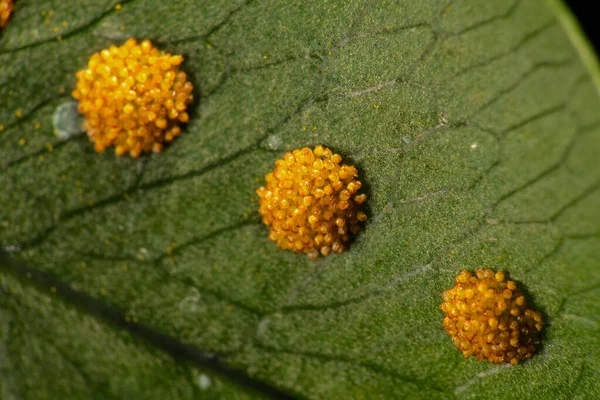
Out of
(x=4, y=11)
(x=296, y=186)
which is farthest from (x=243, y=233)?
(x=4, y=11)

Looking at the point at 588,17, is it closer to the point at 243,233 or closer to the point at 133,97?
the point at 243,233

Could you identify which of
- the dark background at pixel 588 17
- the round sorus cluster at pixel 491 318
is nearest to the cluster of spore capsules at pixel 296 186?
the round sorus cluster at pixel 491 318

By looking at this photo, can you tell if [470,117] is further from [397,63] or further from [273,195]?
[273,195]

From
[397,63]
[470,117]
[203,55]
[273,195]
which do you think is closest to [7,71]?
[203,55]

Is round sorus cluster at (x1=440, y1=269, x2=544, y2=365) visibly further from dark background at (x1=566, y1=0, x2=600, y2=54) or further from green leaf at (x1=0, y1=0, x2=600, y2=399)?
dark background at (x1=566, y1=0, x2=600, y2=54)

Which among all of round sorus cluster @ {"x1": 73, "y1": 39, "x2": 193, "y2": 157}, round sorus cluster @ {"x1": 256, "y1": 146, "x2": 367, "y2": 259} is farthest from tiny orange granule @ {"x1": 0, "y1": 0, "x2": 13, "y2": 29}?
round sorus cluster @ {"x1": 256, "y1": 146, "x2": 367, "y2": 259}

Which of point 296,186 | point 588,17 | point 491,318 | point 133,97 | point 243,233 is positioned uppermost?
point 588,17
